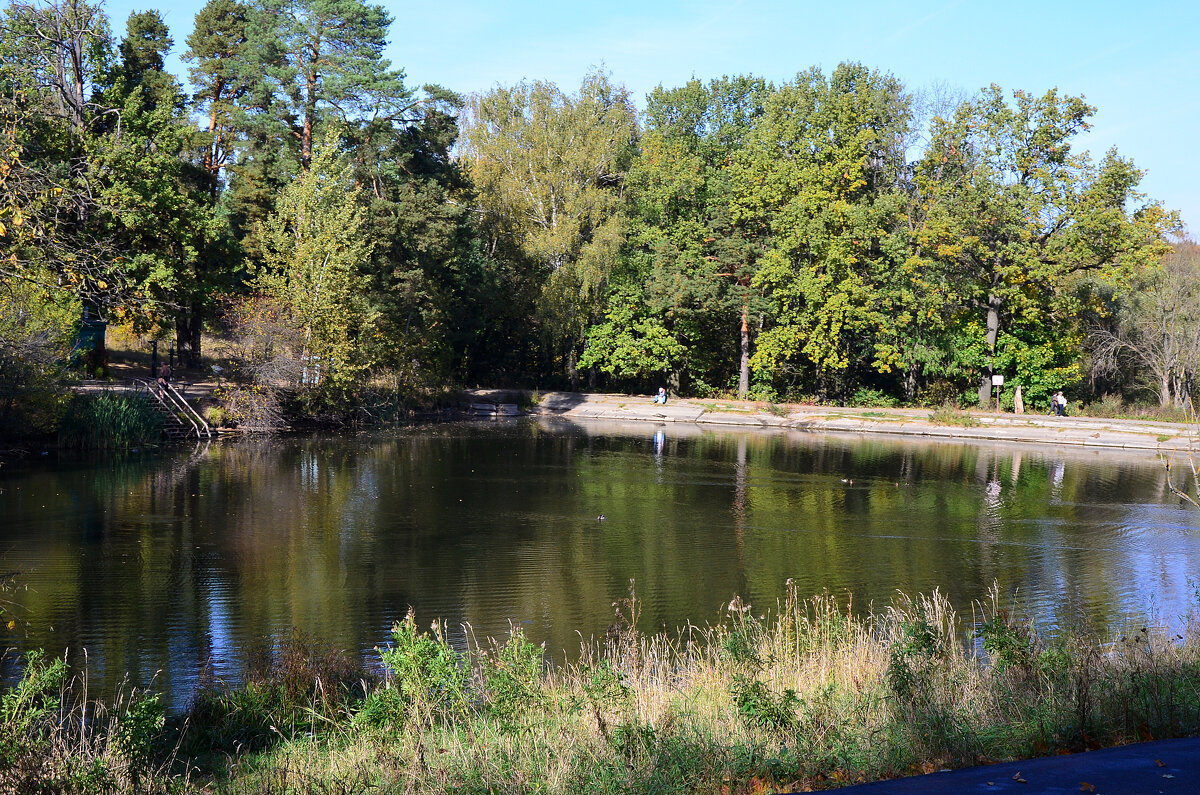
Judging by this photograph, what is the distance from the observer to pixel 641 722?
293 inches

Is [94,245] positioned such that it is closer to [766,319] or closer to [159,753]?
[159,753]

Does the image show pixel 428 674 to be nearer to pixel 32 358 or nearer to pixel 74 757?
pixel 74 757

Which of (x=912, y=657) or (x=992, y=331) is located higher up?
(x=992, y=331)

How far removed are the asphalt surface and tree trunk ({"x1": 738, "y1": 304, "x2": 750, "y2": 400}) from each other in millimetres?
41448

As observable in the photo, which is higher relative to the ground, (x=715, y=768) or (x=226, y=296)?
(x=226, y=296)

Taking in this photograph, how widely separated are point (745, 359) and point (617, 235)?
911 centimetres

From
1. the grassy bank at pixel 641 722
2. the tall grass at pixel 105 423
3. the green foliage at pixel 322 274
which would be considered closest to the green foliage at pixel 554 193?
the green foliage at pixel 322 274

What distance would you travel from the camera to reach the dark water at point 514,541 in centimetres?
1434

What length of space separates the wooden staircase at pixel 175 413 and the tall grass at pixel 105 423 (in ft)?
5.42

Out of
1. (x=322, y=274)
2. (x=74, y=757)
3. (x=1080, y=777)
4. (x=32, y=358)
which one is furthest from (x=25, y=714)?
(x=322, y=274)

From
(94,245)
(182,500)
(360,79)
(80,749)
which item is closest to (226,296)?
(360,79)

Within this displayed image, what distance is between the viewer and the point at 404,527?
68.4 feet


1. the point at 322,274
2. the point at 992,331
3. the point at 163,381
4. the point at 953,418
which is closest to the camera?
Answer: the point at 163,381

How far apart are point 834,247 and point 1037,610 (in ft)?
101
